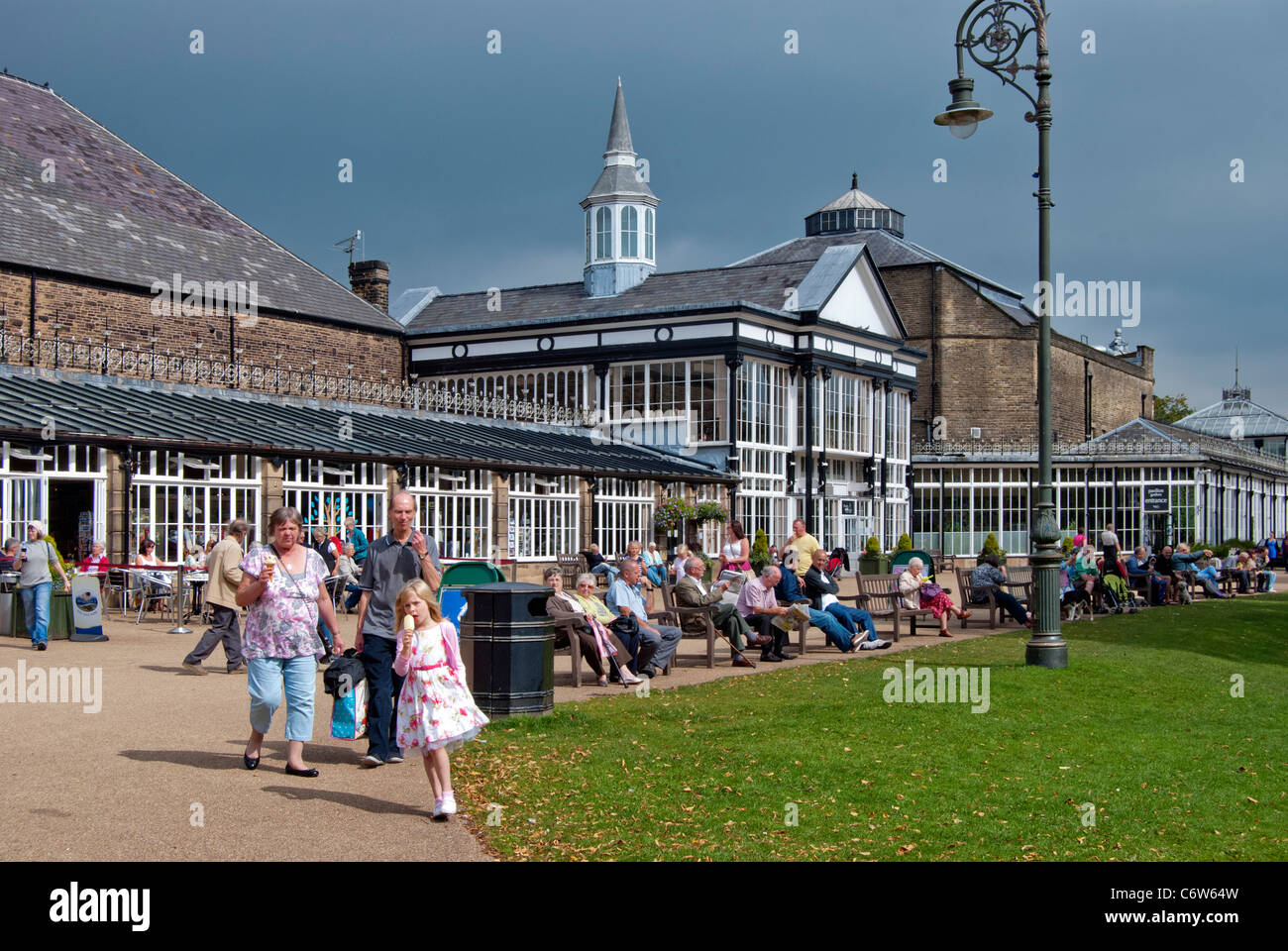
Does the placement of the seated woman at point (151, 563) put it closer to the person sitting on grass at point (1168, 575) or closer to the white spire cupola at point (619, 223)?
the person sitting on grass at point (1168, 575)

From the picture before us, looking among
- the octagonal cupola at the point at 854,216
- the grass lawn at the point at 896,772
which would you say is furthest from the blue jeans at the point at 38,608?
the octagonal cupola at the point at 854,216

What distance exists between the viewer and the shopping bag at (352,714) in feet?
31.1

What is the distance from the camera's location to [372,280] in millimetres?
45188

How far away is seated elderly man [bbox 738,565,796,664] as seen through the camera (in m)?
15.8

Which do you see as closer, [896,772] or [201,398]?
[896,772]

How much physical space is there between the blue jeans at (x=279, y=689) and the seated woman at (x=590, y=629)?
451 centimetres

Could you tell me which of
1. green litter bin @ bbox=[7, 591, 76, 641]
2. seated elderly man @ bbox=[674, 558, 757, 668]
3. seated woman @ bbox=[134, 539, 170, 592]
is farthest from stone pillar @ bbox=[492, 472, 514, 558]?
seated elderly man @ bbox=[674, 558, 757, 668]

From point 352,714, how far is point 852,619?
29.2 feet

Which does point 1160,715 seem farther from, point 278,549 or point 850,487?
point 850,487

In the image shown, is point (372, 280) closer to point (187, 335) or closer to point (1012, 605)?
point (187, 335)

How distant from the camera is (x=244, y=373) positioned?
34.8 m

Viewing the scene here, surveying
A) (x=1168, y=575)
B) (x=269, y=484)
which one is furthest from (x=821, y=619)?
(x=269, y=484)

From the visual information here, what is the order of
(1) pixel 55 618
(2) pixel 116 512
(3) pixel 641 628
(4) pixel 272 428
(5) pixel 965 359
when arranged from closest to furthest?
1. (3) pixel 641 628
2. (1) pixel 55 618
3. (2) pixel 116 512
4. (4) pixel 272 428
5. (5) pixel 965 359

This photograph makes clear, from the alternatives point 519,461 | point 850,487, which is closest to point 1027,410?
point 850,487
